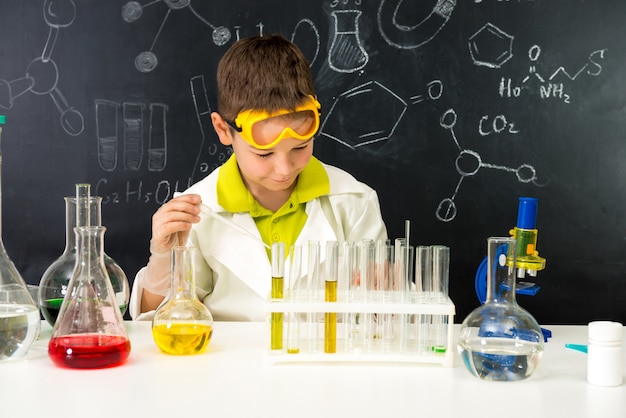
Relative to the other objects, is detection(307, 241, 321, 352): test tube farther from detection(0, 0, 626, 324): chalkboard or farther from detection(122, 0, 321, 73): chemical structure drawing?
detection(122, 0, 321, 73): chemical structure drawing

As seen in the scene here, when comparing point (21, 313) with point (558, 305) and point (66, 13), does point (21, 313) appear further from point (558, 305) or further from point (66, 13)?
point (558, 305)

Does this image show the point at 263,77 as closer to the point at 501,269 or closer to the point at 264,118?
the point at 264,118

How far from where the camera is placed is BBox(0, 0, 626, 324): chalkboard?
3.32 metres

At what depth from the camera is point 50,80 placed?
3.41 meters

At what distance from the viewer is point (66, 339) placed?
56.2 inches

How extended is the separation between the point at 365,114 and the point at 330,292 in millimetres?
1969

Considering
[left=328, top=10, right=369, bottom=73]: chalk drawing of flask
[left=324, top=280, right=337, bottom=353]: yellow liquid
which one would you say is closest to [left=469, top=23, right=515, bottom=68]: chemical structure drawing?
[left=328, top=10, right=369, bottom=73]: chalk drawing of flask

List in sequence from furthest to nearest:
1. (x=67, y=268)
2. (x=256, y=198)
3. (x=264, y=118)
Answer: (x=256, y=198) < (x=264, y=118) < (x=67, y=268)

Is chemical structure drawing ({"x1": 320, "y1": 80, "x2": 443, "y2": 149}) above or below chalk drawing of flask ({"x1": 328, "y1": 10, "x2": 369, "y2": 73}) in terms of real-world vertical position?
below

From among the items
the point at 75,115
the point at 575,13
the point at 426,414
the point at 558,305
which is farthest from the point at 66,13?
the point at 426,414

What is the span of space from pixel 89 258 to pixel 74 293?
0.07 m

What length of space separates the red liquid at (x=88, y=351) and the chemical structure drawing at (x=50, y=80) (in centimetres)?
214

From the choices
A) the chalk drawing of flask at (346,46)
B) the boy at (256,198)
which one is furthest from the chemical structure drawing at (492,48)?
the boy at (256,198)

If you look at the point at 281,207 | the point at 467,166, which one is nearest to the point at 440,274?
the point at 281,207
